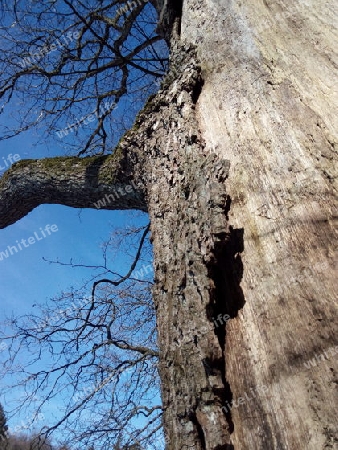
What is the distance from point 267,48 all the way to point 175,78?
57cm

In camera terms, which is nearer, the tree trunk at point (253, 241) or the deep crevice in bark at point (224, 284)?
the tree trunk at point (253, 241)

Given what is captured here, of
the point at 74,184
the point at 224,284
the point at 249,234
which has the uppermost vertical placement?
the point at 74,184

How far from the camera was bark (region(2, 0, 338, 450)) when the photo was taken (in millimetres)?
993

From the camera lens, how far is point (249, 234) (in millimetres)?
1311

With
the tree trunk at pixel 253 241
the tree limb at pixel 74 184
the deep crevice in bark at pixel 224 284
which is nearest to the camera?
the tree trunk at pixel 253 241

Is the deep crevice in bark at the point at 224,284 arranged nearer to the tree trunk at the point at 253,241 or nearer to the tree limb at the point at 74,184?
the tree trunk at the point at 253,241

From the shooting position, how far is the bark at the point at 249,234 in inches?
39.1

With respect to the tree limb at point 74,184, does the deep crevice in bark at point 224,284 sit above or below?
below

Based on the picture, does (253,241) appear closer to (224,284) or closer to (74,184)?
(224,284)

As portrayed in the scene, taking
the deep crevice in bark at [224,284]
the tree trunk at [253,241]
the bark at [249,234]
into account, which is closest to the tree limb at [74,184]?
the bark at [249,234]

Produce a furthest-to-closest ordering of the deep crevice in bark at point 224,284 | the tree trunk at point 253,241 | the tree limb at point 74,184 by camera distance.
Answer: the tree limb at point 74,184, the deep crevice in bark at point 224,284, the tree trunk at point 253,241

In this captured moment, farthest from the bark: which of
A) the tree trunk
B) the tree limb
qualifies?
the tree limb

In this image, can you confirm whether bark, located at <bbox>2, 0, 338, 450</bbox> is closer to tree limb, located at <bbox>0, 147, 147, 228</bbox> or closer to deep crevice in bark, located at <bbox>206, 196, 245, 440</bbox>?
deep crevice in bark, located at <bbox>206, 196, 245, 440</bbox>

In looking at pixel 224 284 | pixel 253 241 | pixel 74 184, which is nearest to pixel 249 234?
pixel 253 241
